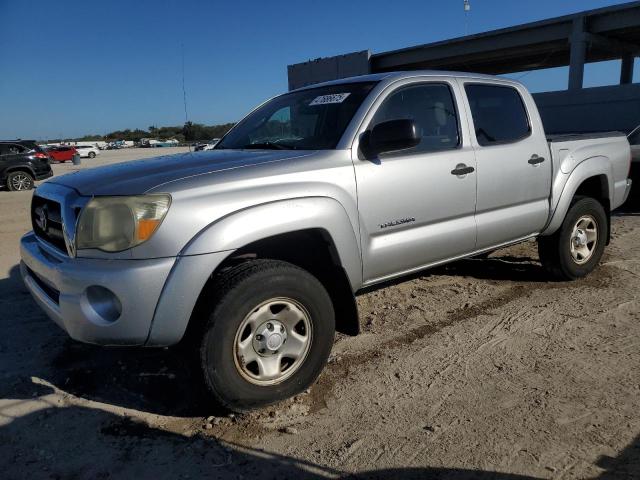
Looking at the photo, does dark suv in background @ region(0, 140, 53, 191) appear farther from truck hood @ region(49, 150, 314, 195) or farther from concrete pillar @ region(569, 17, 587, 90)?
concrete pillar @ region(569, 17, 587, 90)

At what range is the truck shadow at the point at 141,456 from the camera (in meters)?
2.30

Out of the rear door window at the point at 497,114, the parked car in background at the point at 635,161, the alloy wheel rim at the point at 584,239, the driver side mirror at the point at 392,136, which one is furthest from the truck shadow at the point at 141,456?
the parked car in background at the point at 635,161

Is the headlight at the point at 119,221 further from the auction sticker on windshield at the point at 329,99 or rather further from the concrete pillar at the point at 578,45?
the concrete pillar at the point at 578,45

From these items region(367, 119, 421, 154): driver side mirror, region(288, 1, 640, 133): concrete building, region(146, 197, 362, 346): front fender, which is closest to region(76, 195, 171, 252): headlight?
region(146, 197, 362, 346): front fender

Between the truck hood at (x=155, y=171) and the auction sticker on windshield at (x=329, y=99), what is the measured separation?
0.59m

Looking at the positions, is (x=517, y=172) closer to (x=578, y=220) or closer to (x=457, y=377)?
(x=578, y=220)

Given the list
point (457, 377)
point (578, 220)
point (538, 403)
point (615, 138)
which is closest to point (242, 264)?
point (457, 377)

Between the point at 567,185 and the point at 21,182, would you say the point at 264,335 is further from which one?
the point at 21,182

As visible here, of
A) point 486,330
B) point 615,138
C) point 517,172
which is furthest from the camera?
point 615,138

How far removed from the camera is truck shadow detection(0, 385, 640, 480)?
2303 mm

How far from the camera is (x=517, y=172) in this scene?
4.14 meters

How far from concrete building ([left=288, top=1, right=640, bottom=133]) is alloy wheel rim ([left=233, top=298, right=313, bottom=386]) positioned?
11.6m

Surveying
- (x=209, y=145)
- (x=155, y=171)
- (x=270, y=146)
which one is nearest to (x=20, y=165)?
(x=209, y=145)

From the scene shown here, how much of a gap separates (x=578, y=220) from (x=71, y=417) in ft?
14.7
